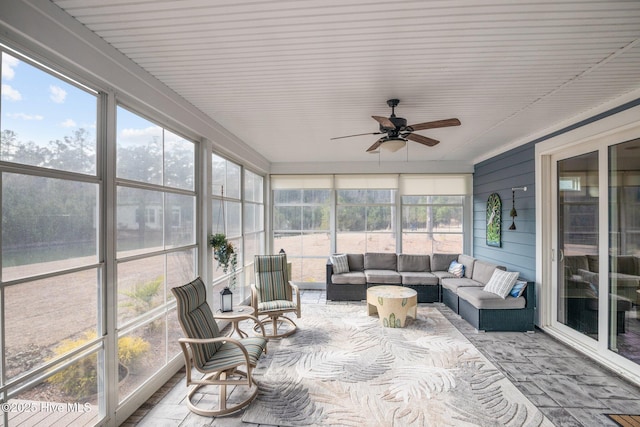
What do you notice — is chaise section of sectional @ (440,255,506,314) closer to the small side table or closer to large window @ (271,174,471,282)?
large window @ (271,174,471,282)

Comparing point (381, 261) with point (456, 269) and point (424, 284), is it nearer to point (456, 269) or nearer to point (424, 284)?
point (424, 284)

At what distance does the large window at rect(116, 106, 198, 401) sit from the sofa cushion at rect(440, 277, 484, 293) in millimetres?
4114

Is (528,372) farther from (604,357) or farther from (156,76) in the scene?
(156,76)

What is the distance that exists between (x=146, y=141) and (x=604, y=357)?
17.2 feet

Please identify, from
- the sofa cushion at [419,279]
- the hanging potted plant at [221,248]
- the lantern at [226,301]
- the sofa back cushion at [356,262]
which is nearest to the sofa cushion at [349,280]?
the sofa back cushion at [356,262]

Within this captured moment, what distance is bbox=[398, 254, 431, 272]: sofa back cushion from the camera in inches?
235

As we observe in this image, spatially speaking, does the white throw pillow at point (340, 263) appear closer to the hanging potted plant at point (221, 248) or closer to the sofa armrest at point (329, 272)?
the sofa armrest at point (329, 272)

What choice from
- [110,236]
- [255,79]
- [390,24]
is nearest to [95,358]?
[110,236]

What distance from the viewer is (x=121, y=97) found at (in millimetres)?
2326

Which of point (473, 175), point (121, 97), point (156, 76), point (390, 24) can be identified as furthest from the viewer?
point (473, 175)

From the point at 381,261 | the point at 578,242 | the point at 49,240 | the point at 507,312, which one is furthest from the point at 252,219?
the point at 578,242

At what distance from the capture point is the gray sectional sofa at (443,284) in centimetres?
412

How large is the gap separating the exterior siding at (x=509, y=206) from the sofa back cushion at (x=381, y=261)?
1.74 metres

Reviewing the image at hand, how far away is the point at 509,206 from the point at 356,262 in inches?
117
